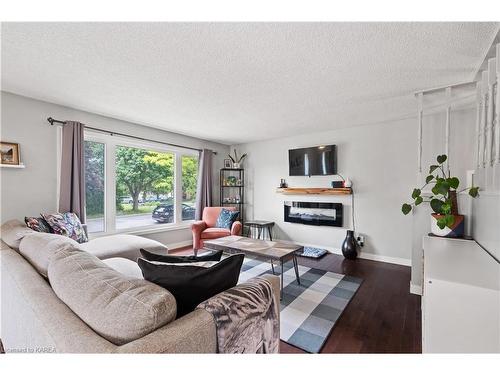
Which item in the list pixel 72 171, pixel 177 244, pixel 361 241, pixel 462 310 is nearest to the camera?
pixel 462 310

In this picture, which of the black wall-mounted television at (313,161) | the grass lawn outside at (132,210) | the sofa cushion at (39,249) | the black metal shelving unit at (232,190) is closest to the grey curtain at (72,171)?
the grass lawn outside at (132,210)

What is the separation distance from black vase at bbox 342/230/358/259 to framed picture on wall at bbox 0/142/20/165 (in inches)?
185

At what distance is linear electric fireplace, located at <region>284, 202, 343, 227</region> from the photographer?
4125 mm

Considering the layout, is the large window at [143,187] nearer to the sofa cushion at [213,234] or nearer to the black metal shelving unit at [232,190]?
the sofa cushion at [213,234]

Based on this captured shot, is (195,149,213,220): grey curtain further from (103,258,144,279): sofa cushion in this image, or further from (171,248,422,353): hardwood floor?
(171,248,422,353): hardwood floor

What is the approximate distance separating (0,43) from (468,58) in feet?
12.1

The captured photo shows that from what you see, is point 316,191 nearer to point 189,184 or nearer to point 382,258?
point 382,258

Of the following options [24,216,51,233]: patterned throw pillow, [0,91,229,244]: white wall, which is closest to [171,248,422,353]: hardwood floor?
[24,216,51,233]: patterned throw pillow

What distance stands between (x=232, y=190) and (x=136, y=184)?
2284 mm

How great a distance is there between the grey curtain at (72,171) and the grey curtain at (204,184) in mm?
2096

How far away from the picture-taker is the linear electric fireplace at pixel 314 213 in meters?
4.12

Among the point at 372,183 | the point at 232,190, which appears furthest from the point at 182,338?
the point at 232,190

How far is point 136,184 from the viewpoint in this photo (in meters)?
3.94

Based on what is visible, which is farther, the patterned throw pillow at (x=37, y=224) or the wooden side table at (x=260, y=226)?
the wooden side table at (x=260, y=226)
